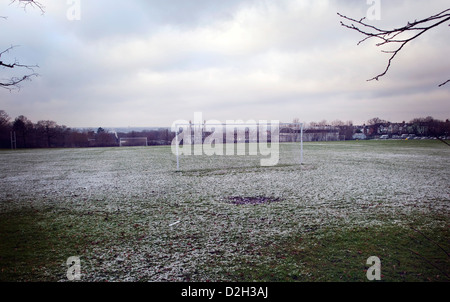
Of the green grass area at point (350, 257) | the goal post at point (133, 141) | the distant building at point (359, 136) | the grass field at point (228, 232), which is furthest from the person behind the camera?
the distant building at point (359, 136)

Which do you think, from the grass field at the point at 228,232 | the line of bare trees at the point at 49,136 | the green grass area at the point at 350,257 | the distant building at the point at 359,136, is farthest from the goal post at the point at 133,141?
the distant building at the point at 359,136

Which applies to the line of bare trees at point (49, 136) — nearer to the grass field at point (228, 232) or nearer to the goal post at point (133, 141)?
the goal post at point (133, 141)

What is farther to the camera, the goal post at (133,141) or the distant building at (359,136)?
the distant building at (359,136)

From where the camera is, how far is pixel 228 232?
16.8 ft

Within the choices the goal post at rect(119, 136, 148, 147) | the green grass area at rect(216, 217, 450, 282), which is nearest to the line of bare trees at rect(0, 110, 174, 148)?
the goal post at rect(119, 136, 148, 147)

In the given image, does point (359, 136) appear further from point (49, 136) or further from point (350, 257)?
point (350, 257)

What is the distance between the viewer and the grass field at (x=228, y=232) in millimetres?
3584

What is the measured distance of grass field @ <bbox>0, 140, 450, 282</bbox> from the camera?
141 inches

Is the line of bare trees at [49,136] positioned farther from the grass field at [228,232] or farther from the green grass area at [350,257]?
the green grass area at [350,257]

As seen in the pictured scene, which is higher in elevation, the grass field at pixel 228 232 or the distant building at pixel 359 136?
the distant building at pixel 359 136

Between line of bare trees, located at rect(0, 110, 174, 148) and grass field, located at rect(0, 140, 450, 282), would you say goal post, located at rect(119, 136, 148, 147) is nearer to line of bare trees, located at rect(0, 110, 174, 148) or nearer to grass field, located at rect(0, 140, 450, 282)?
line of bare trees, located at rect(0, 110, 174, 148)

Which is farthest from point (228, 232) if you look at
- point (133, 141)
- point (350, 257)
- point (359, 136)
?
point (359, 136)

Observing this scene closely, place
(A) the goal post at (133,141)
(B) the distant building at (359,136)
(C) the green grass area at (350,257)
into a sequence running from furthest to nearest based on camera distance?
(B) the distant building at (359,136) < (A) the goal post at (133,141) < (C) the green grass area at (350,257)
